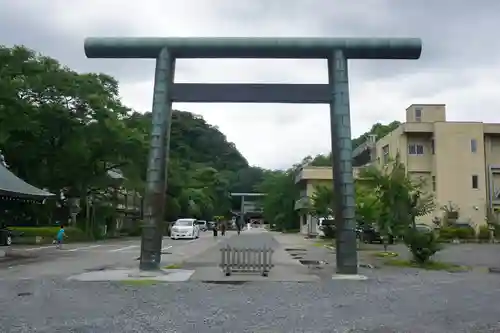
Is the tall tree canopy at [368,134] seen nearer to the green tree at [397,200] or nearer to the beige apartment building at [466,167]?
the beige apartment building at [466,167]

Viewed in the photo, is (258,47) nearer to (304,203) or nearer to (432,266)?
(432,266)

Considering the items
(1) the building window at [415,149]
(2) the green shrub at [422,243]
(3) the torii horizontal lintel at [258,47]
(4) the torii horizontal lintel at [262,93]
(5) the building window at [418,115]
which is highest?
(5) the building window at [418,115]

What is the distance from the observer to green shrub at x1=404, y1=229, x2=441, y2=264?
20000 mm

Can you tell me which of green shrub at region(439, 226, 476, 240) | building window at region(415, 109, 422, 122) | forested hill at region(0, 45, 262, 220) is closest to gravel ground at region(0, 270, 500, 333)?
forested hill at region(0, 45, 262, 220)

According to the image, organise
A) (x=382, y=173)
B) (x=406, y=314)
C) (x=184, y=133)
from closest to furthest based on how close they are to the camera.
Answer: (x=406, y=314) < (x=382, y=173) < (x=184, y=133)

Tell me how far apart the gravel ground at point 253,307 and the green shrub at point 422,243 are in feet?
16.4

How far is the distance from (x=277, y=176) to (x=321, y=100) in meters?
60.8

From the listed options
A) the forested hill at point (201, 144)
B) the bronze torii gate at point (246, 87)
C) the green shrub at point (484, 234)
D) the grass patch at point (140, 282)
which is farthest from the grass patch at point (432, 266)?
the forested hill at point (201, 144)

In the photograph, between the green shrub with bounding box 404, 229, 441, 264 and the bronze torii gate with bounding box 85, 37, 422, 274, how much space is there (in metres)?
4.83

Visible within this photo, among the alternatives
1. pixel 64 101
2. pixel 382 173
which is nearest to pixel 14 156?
pixel 64 101

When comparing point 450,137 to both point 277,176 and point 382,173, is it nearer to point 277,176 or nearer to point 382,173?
point 382,173

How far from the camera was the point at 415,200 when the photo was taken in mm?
22312

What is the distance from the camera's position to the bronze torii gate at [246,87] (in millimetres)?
16469

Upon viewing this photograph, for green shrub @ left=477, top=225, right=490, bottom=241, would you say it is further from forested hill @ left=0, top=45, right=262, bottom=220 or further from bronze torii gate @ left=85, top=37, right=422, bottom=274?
bronze torii gate @ left=85, top=37, right=422, bottom=274
